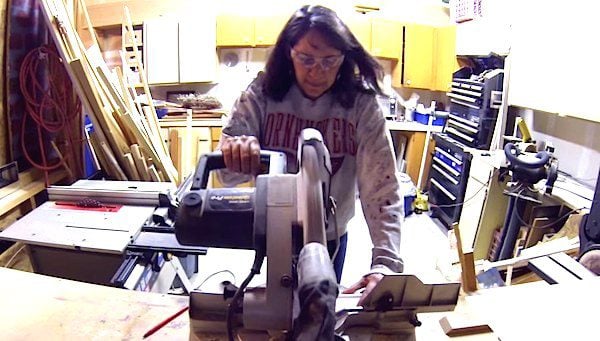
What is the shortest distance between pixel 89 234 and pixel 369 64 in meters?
1.16

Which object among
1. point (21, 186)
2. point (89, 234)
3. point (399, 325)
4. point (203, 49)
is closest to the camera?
point (399, 325)

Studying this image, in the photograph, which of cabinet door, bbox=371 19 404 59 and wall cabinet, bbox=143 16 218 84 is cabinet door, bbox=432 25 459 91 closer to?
cabinet door, bbox=371 19 404 59

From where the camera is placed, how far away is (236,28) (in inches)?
171

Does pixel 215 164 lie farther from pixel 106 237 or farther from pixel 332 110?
pixel 106 237

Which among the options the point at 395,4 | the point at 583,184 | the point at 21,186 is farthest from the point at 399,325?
the point at 395,4

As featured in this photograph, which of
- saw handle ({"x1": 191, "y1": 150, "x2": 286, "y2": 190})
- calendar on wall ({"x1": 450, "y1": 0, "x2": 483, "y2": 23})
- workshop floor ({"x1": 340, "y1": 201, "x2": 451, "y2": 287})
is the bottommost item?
workshop floor ({"x1": 340, "y1": 201, "x2": 451, "y2": 287})

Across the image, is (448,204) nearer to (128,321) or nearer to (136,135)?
→ (136,135)

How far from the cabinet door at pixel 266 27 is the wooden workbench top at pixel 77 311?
148 inches

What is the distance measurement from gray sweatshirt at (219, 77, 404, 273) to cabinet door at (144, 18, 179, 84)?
11.4ft

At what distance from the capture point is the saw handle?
30.9 inches

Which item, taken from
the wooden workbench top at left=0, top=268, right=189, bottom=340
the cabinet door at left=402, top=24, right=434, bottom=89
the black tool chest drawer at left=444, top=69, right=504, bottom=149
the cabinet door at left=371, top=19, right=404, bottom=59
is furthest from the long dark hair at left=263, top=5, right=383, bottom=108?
the cabinet door at left=402, top=24, right=434, bottom=89

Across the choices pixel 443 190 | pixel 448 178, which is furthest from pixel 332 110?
pixel 443 190

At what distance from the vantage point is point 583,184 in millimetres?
2635

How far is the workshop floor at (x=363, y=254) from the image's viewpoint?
277cm
